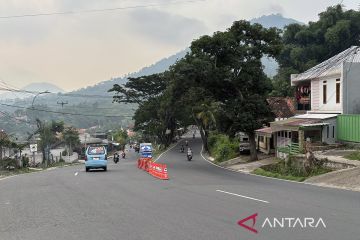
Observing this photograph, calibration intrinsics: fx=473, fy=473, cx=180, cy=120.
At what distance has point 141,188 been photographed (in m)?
20.2

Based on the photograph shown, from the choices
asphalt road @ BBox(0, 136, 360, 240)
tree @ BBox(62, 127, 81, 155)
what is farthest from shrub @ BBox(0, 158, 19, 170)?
tree @ BBox(62, 127, 81, 155)

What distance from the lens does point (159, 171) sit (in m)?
28.2

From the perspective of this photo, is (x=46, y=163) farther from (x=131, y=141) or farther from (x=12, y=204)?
(x=131, y=141)

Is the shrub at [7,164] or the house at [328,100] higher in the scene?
the house at [328,100]

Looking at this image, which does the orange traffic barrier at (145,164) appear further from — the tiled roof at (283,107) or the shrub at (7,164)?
the tiled roof at (283,107)

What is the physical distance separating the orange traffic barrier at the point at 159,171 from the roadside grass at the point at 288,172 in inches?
275

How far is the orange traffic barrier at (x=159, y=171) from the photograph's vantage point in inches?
1054

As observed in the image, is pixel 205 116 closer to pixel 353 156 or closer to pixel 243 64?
pixel 243 64

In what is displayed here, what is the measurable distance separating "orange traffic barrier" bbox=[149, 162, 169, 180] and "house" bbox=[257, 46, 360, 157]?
403 inches

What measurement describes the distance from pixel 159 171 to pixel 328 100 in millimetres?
15708

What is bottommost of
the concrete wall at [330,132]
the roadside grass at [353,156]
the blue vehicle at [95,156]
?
the blue vehicle at [95,156]

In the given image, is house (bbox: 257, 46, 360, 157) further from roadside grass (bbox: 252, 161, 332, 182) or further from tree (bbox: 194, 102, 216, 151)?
tree (bbox: 194, 102, 216, 151)

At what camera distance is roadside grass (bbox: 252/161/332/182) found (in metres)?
26.3

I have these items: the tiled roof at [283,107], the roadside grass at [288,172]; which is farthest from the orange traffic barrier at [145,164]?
the tiled roof at [283,107]
